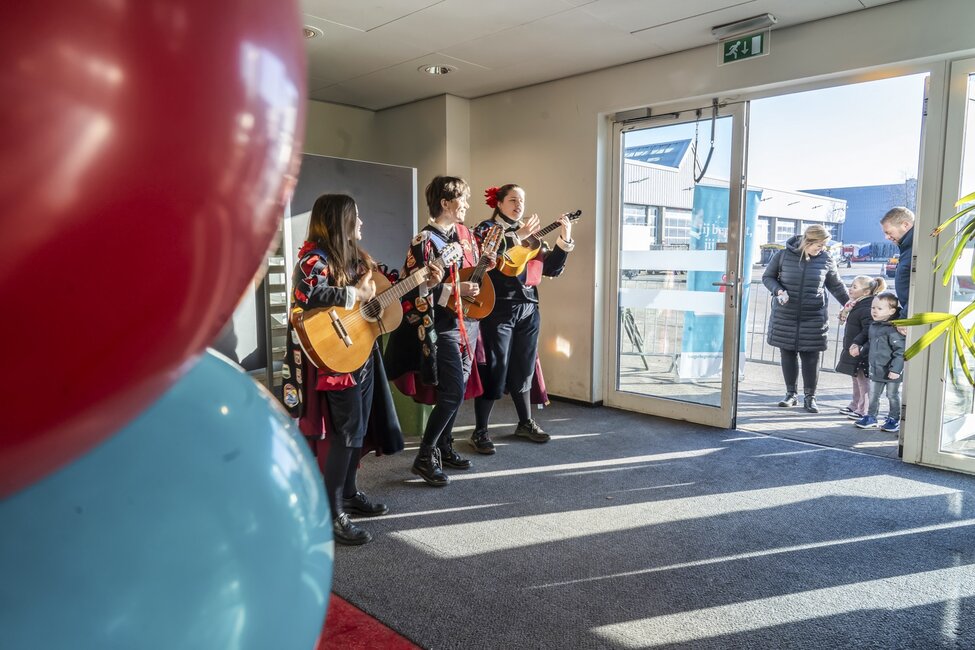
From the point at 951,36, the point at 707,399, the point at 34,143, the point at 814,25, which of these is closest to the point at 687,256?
the point at 707,399

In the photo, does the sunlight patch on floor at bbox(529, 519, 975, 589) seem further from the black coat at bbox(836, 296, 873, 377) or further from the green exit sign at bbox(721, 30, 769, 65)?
the green exit sign at bbox(721, 30, 769, 65)

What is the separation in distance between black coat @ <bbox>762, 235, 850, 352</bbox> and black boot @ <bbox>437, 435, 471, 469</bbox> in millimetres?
2506

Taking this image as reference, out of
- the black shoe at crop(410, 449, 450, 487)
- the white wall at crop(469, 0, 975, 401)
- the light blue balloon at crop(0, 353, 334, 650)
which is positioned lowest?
the black shoe at crop(410, 449, 450, 487)

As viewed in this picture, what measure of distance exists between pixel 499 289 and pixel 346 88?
8.14 feet

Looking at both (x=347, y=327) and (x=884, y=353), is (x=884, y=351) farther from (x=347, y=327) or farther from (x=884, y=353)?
(x=347, y=327)

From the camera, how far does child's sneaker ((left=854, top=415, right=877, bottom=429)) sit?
13.2ft

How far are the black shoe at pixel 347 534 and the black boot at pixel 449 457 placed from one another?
0.83 meters

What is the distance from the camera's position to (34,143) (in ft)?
0.91

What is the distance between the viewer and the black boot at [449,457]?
10.4 ft

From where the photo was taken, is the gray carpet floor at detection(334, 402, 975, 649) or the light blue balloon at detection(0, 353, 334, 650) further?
the gray carpet floor at detection(334, 402, 975, 649)

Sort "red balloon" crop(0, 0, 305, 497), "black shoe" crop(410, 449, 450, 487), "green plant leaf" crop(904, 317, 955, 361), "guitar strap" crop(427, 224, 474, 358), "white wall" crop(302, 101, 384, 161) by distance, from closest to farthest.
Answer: "red balloon" crop(0, 0, 305, 497)
"green plant leaf" crop(904, 317, 955, 361)
"guitar strap" crop(427, 224, 474, 358)
"black shoe" crop(410, 449, 450, 487)
"white wall" crop(302, 101, 384, 161)

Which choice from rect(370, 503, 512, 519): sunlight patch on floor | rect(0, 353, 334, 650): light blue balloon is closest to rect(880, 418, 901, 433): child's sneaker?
rect(370, 503, 512, 519): sunlight patch on floor

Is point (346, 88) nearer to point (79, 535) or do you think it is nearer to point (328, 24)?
point (328, 24)

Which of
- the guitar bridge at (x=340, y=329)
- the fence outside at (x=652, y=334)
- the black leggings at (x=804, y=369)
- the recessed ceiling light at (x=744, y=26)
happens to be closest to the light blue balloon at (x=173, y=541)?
the guitar bridge at (x=340, y=329)
